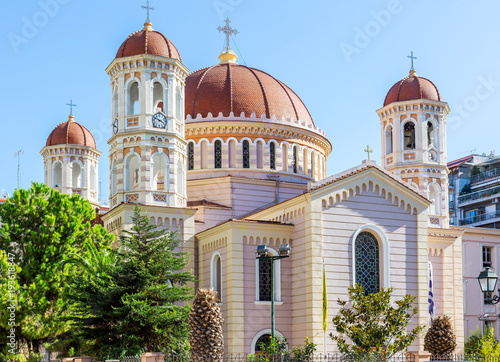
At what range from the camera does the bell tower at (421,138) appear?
Result: 157 ft

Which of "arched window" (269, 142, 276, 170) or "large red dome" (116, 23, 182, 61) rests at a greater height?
"large red dome" (116, 23, 182, 61)

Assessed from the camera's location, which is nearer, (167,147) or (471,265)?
(167,147)

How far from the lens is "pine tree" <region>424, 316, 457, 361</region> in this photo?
3934 cm

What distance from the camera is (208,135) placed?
4694 cm

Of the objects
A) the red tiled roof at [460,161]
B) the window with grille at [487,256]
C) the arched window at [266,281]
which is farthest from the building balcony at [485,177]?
the arched window at [266,281]

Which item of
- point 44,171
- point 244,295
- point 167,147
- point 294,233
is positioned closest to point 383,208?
point 294,233

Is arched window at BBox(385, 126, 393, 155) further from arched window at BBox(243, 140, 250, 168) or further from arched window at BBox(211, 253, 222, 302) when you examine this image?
arched window at BBox(211, 253, 222, 302)

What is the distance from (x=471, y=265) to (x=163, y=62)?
24600 mm

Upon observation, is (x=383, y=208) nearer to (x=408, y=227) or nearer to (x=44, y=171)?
(x=408, y=227)

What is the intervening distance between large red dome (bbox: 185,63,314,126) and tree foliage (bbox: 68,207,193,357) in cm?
1668

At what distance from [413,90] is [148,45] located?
1723 centimetres

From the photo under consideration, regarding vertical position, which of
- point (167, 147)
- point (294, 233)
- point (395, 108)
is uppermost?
point (395, 108)

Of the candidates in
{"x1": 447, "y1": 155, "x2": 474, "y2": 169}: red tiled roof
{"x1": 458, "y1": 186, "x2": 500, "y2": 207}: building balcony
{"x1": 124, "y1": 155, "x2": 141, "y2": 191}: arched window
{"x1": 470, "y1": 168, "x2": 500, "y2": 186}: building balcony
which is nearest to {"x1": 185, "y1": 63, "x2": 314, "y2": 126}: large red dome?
{"x1": 124, "y1": 155, "x2": 141, "y2": 191}: arched window

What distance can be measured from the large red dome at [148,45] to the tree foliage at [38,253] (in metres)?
8.67
